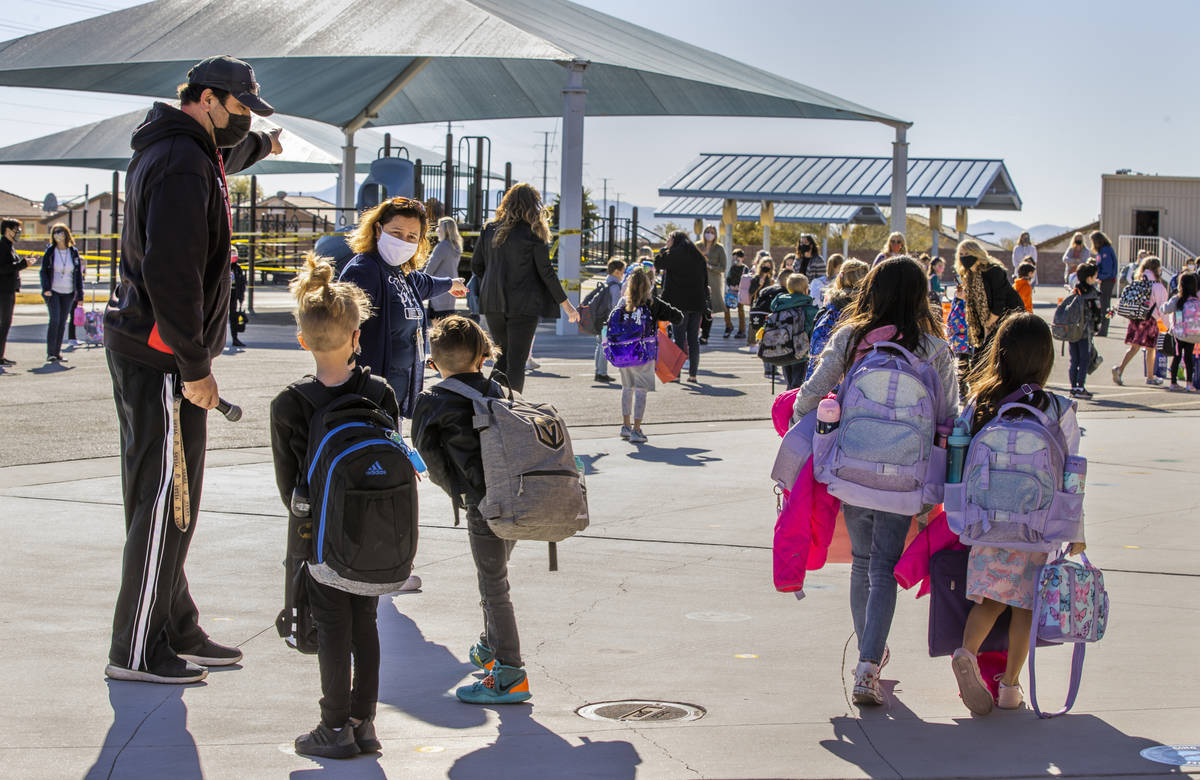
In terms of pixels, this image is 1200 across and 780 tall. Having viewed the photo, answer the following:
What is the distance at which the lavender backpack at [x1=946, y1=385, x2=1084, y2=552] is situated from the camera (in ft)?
14.3

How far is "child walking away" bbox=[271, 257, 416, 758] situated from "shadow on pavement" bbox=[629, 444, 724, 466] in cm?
588

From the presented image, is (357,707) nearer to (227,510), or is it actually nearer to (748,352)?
(227,510)

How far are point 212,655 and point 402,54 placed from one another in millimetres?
17304

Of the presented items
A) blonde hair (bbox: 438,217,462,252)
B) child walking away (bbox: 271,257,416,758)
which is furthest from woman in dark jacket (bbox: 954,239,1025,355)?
child walking away (bbox: 271,257,416,758)

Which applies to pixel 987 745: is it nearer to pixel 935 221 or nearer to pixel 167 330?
pixel 167 330

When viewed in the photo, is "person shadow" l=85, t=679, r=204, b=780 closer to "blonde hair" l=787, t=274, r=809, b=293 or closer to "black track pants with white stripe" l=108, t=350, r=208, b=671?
"black track pants with white stripe" l=108, t=350, r=208, b=671

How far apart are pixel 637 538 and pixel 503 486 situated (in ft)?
9.66

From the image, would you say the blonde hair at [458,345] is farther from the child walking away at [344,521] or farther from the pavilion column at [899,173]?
the pavilion column at [899,173]

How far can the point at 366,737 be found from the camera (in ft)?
13.0

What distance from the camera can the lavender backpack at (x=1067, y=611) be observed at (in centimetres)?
432

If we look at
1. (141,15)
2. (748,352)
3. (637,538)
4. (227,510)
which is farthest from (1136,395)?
(141,15)

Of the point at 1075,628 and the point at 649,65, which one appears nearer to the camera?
the point at 1075,628

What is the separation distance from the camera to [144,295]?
4566 mm

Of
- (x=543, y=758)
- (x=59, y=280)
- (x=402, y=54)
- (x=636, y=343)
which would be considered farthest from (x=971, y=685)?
(x=402, y=54)
